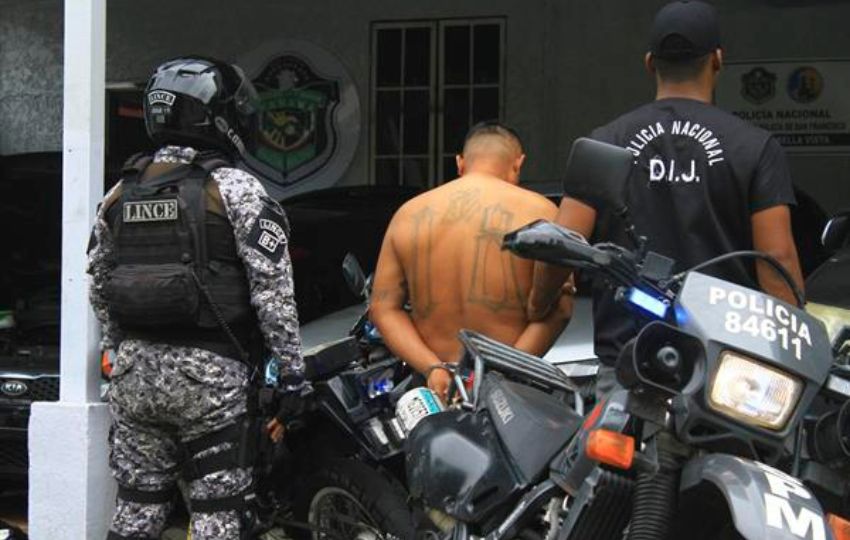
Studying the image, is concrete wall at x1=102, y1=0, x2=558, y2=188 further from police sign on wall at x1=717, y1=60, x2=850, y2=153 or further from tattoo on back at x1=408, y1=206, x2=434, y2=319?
tattoo on back at x1=408, y1=206, x2=434, y2=319

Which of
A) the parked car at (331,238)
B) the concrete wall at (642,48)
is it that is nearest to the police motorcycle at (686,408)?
the parked car at (331,238)

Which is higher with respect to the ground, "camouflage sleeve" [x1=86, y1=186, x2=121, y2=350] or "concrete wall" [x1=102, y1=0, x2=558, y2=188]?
"concrete wall" [x1=102, y1=0, x2=558, y2=188]

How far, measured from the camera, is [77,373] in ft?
15.6

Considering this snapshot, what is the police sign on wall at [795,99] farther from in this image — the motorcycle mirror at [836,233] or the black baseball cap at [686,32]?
the black baseball cap at [686,32]

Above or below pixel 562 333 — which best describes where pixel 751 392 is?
above

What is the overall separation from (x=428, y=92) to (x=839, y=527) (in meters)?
9.14

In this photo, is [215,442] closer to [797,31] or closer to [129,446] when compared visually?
[129,446]

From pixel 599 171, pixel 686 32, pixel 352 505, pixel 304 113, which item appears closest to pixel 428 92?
pixel 304 113

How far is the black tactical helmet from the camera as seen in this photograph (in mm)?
3479

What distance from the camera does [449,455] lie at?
8.46 feet

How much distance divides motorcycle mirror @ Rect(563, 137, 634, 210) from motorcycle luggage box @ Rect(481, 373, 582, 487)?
1.98 feet

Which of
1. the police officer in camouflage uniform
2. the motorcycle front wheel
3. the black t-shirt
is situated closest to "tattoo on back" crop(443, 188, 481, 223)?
the police officer in camouflage uniform

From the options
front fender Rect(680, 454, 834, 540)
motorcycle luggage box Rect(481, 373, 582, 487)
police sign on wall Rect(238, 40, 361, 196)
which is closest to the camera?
front fender Rect(680, 454, 834, 540)

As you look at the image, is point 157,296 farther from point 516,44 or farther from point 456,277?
point 516,44
